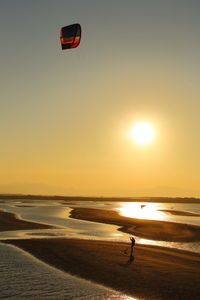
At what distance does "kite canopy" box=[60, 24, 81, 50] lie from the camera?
20.9m

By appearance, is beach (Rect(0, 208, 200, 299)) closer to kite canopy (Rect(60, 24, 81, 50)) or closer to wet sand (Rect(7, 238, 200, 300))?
wet sand (Rect(7, 238, 200, 300))

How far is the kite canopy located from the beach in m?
13.1

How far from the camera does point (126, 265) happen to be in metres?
20.7

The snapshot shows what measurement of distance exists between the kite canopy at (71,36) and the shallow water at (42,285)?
42.3 ft

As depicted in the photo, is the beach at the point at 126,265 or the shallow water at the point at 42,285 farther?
the beach at the point at 126,265

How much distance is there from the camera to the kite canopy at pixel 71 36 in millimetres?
20906

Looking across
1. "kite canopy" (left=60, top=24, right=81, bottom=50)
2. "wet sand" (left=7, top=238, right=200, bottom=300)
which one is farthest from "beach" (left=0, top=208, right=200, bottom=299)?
"kite canopy" (left=60, top=24, right=81, bottom=50)

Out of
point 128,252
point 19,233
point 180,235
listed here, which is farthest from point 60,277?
point 180,235

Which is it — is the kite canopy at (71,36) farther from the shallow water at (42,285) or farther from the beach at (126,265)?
the beach at (126,265)

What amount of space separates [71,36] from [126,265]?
14.1 m

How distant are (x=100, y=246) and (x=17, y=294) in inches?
498

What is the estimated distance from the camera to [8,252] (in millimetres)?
23938

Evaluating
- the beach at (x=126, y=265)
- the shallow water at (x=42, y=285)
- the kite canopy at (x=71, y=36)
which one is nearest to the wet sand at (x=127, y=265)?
the beach at (x=126, y=265)

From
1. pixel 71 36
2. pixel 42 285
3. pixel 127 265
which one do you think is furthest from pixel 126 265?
pixel 71 36
